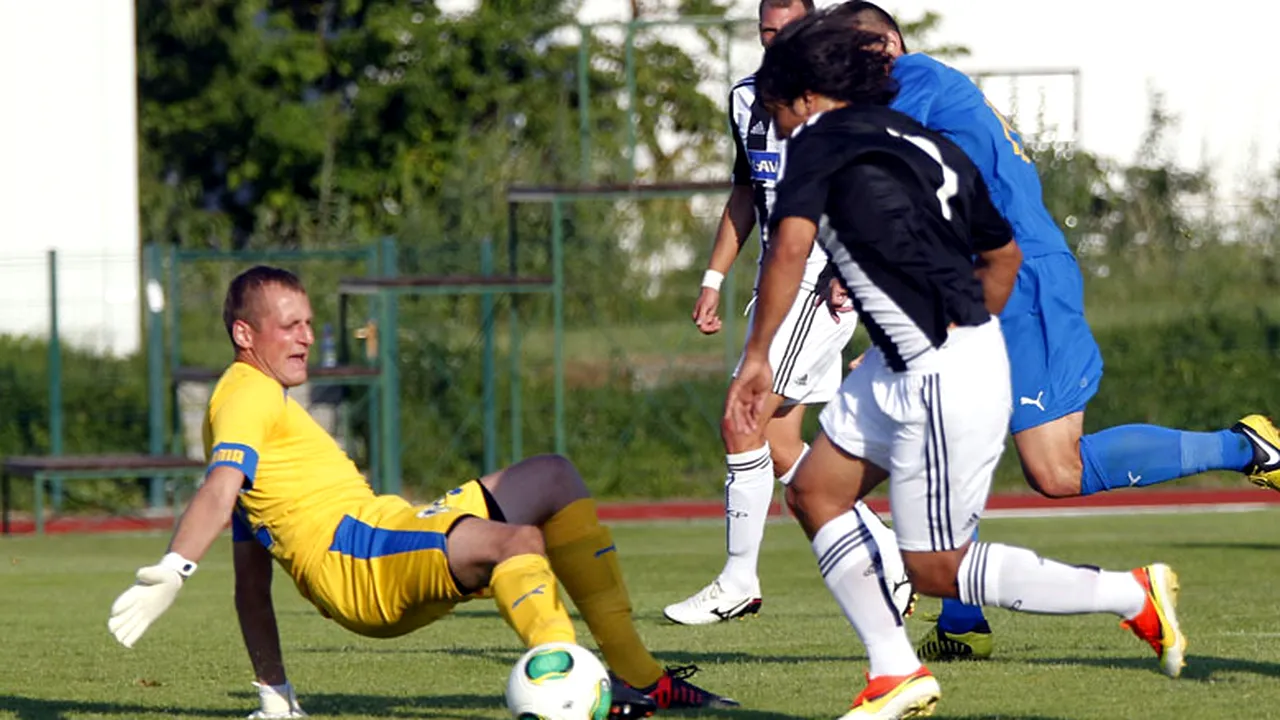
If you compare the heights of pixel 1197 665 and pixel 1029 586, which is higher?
pixel 1029 586

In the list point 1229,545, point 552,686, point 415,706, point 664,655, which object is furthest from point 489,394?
point 552,686

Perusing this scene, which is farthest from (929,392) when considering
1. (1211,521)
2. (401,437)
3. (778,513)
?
(401,437)

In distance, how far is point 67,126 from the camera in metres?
24.6

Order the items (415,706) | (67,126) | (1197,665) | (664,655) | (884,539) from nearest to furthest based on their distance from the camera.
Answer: (415,706) → (1197,665) → (884,539) → (664,655) → (67,126)

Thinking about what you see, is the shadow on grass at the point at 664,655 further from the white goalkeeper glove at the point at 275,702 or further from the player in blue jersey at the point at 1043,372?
the white goalkeeper glove at the point at 275,702

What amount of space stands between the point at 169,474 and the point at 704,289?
10393 millimetres

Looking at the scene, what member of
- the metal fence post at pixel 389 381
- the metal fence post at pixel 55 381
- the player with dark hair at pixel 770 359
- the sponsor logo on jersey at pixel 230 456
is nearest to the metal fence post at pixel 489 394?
the metal fence post at pixel 389 381

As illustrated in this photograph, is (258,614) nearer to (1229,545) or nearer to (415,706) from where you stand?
(415,706)

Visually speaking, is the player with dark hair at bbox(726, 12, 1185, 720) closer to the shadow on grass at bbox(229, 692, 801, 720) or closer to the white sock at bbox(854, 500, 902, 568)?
the shadow on grass at bbox(229, 692, 801, 720)

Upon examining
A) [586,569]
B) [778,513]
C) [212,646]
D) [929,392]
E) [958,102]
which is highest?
[958,102]

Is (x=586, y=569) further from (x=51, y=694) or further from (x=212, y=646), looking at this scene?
(x=212, y=646)

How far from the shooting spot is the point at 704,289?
797 cm

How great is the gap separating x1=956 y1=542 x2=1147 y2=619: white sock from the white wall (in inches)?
794

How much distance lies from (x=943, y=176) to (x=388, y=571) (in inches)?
66.2
